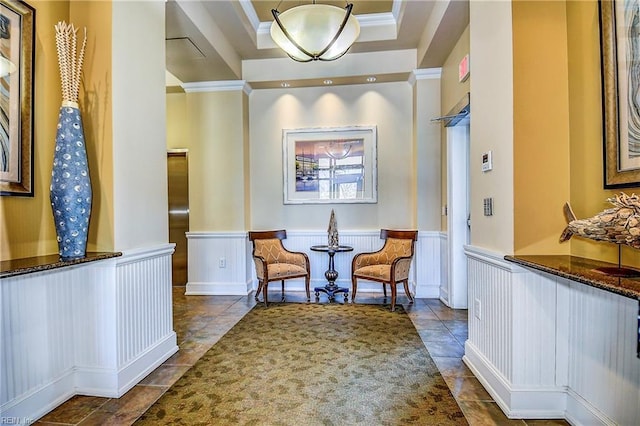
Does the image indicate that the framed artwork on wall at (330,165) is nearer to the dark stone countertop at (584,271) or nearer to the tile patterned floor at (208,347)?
the tile patterned floor at (208,347)

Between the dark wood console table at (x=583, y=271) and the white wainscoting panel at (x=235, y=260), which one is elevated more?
the dark wood console table at (x=583, y=271)

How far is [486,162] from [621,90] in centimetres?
80

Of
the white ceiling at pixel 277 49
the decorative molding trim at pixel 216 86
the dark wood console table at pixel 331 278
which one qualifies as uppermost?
→ the white ceiling at pixel 277 49

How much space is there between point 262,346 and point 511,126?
2.56 m

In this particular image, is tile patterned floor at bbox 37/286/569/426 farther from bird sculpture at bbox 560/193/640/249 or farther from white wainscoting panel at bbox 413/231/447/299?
bird sculpture at bbox 560/193/640/249

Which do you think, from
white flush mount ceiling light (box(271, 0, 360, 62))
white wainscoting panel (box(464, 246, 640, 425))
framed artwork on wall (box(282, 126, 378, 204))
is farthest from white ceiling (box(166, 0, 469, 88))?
white wainscoting panel (box(464, 246, 640, 425))

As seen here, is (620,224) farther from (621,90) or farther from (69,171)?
(69,171)

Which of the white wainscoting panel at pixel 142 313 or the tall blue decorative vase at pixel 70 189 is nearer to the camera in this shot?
the tall blue decorative vase at pixel 70 189

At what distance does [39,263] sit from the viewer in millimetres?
1852

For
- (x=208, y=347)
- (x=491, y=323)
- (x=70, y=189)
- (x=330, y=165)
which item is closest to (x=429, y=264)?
(x=330, y=165)

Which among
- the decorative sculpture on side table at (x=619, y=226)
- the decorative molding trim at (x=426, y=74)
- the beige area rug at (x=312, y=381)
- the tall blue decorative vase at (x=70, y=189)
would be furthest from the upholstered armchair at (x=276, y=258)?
the decorative sculpture on side table at (x=619, y=226)

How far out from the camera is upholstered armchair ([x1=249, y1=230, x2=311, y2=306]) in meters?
4.32

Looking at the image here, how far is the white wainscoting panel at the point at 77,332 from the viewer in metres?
1.88

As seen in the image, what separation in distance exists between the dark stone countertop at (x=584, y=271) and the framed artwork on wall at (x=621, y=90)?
0.42 m
